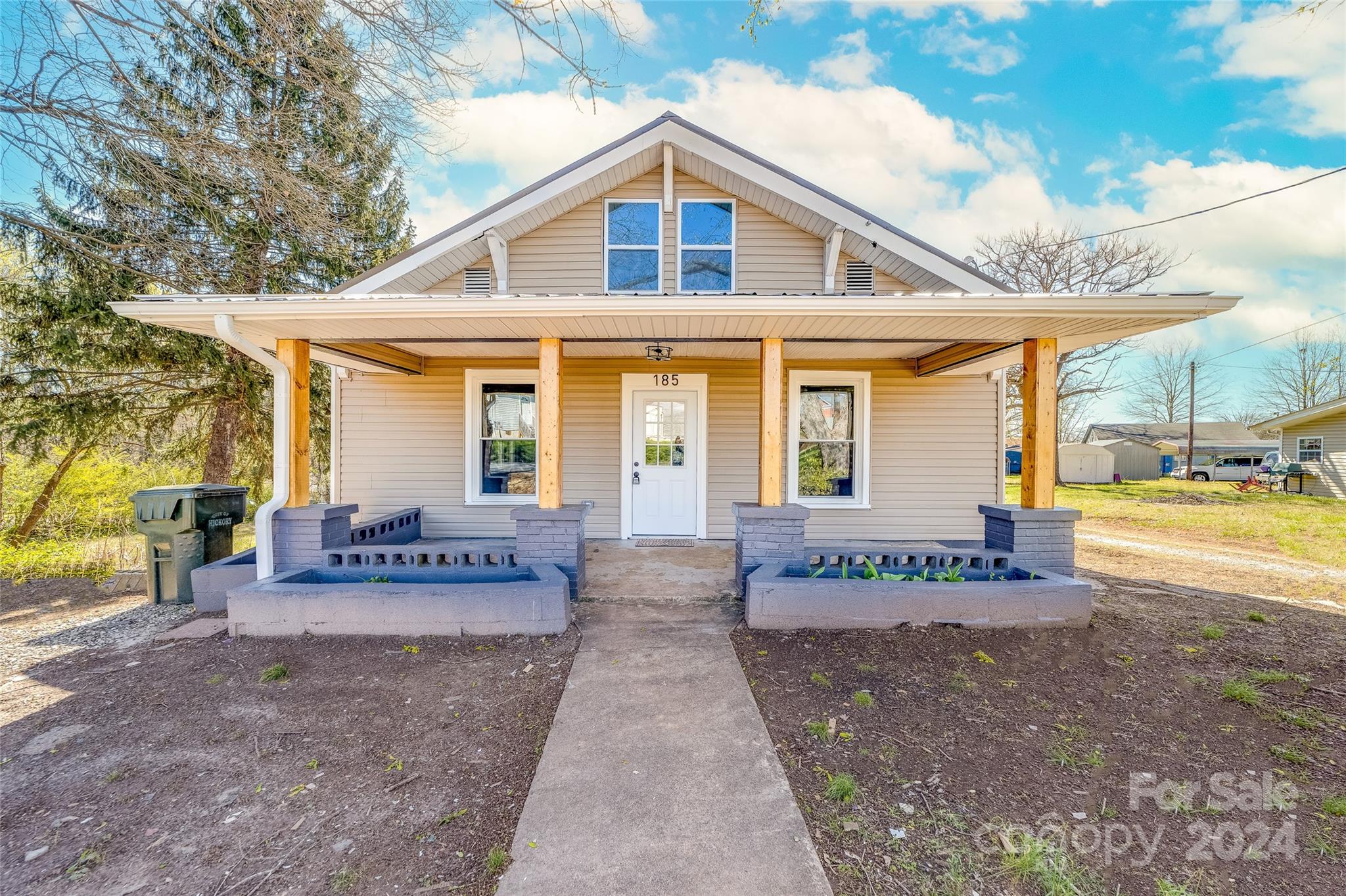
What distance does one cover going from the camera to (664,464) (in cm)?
719

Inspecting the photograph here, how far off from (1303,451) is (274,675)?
2896cm

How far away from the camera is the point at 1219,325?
38469 millimetres

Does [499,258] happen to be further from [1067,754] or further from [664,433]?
[1067,754]

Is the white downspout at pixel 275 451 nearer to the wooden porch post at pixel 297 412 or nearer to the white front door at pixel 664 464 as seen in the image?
the wooden porch post at pixel 297 412

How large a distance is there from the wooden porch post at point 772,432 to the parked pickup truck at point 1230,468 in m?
29.4

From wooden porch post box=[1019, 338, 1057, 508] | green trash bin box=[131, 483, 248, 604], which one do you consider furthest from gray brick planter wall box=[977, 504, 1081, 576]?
green trash bin box=[131, 483, 248, 604]

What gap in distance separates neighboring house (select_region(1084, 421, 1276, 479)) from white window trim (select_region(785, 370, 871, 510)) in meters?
32.3

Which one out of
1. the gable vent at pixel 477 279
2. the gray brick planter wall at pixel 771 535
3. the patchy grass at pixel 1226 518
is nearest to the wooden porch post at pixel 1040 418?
the gray brick planter wall at pixel 771 535

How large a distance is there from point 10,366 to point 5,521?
233 centimetres

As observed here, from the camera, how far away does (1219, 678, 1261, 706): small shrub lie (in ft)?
10.3

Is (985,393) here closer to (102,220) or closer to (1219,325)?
→ (102,220)

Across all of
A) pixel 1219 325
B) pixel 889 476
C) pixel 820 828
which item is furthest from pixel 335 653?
pixel 1219 325

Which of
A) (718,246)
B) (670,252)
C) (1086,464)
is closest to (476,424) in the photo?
(670,252)

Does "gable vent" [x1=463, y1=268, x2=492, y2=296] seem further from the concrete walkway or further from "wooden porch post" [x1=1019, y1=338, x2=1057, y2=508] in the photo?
"wooden porch post" [x1=1019, y1=338, x2=1057, y2=508]
